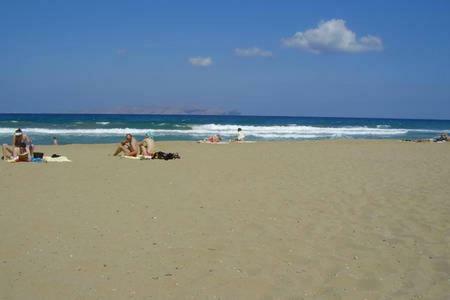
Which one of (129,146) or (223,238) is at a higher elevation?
(129,146)

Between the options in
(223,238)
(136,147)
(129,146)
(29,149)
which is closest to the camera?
(223,238)

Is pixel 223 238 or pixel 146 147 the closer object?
pixel 223 238

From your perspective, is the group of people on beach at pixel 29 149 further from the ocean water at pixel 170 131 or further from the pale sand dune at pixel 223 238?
the ocean water at pixel 170 131

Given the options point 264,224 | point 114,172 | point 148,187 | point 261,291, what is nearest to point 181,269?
point 261,291

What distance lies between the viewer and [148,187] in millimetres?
8172

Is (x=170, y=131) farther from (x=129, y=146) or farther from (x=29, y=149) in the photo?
(x=29, y=149)

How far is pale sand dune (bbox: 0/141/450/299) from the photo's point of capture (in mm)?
3723

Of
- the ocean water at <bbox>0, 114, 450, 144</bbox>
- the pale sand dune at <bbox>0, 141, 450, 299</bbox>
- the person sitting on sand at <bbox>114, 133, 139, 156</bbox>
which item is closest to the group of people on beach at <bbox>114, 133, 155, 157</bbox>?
the person sitting on sand at <bbox>114, 133, 139, 156</bbox>

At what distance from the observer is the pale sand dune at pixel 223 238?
147 inches

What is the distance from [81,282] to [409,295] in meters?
2.63

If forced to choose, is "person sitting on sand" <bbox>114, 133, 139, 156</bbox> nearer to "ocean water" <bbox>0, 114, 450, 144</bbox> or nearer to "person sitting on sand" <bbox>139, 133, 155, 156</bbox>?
"person sitting on sand" <bbox>139, 133, 155, 156</bbox>

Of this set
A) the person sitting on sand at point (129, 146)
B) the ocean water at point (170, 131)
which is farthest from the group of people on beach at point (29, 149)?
the ocean water at point (170, 131)

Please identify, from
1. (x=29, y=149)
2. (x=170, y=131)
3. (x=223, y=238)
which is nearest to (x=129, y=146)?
(x=29, y=149)

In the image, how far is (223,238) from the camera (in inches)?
195
